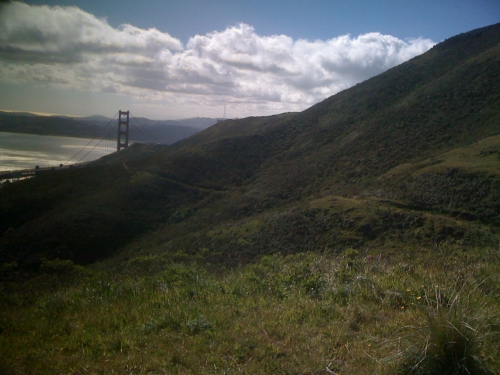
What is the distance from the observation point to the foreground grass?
10.6ft

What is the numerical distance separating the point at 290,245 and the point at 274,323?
9.99 meters

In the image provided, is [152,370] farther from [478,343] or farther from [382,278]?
[382,278]

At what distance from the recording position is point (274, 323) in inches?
166

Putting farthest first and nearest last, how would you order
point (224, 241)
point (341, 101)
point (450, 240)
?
point (341, 101)
point (224, 241)
point (450, 240)

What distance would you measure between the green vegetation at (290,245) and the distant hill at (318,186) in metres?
0.13

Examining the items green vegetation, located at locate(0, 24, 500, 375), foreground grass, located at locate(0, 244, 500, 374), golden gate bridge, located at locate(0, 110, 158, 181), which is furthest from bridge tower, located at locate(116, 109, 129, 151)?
foreground grass, located at locate(0, 244, 500, 374)

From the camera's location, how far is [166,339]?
3.94 metres

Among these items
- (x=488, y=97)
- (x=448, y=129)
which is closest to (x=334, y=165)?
(x=448, y=129)

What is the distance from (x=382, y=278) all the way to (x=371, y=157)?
20.4 metres

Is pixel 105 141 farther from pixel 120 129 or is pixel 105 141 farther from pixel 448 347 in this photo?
pixel 448 347

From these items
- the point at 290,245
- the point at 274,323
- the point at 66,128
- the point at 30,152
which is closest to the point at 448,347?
the point at 274,323

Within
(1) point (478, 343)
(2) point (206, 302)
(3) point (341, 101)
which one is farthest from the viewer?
(3) point (341, 101)

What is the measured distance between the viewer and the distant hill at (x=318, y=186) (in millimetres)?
14578

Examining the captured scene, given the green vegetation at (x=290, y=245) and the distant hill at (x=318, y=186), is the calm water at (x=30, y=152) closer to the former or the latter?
the green vegetation at (x=290, y=245)
